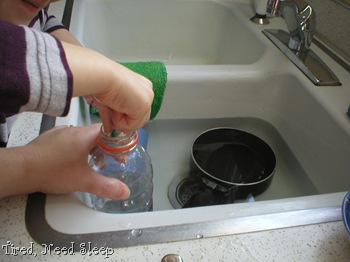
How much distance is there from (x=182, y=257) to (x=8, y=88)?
245mm

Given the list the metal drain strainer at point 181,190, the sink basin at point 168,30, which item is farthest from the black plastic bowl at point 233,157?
the sink basin at point 168,30

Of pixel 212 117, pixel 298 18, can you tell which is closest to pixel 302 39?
pixel 298 18

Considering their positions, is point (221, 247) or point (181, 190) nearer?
point (221, 247)

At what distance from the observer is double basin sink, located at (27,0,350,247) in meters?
0.37

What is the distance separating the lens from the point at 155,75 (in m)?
0.67

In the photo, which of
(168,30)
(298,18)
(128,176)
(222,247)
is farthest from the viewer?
(168,30)

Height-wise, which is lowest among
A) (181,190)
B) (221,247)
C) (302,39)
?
(181,190)

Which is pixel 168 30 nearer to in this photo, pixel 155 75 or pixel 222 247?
pixel 155 75

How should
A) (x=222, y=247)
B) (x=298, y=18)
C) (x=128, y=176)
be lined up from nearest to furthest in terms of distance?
(x=222, y=247) → (x=128, y=176) → (x=298, y=18)

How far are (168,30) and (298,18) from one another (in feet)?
1.62

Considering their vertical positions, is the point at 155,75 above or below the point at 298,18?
below

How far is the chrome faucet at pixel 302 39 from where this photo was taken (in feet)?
2.23

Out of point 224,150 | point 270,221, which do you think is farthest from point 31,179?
point 224,150

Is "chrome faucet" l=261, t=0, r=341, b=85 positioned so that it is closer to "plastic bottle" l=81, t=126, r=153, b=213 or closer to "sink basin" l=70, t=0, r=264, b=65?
"sink basin" l=70, t=0, r=264, b=65
